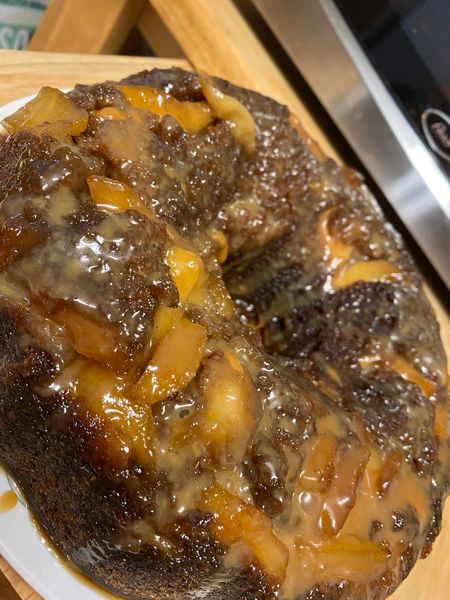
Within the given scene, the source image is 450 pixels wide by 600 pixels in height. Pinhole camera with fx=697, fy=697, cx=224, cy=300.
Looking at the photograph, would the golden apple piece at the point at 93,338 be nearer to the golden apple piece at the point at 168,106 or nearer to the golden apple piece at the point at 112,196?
the golden apple piece at the point at 112,196

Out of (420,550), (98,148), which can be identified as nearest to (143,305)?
(98,148)

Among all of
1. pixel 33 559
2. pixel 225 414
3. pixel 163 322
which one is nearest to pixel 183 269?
pixel 163 322

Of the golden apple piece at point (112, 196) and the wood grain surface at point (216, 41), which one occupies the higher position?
the golden apple piece at point (112, 196)

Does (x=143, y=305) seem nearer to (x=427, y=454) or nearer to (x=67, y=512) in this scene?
(x=67, y=512)

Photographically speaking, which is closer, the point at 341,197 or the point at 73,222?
the point at 73,222

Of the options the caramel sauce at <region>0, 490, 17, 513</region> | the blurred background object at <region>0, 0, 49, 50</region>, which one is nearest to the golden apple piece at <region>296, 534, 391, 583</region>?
the caramel sauce at <region>0, 490, 17, 513</region>

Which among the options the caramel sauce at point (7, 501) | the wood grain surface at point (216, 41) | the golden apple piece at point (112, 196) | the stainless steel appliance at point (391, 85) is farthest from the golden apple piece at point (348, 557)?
the wood grain surface at point (216, 41)

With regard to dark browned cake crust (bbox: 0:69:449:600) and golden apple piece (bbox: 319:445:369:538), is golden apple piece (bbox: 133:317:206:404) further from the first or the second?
golden apple piece (bbox: 319:445:369:538)

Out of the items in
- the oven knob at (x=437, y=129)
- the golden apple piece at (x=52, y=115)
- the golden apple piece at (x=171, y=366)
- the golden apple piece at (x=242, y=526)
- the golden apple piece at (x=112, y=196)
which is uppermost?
the golden apple piece at (x=52, y=115)

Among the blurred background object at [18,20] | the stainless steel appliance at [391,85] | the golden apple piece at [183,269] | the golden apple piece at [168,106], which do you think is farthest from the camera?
the blurred background object at [18,20]
